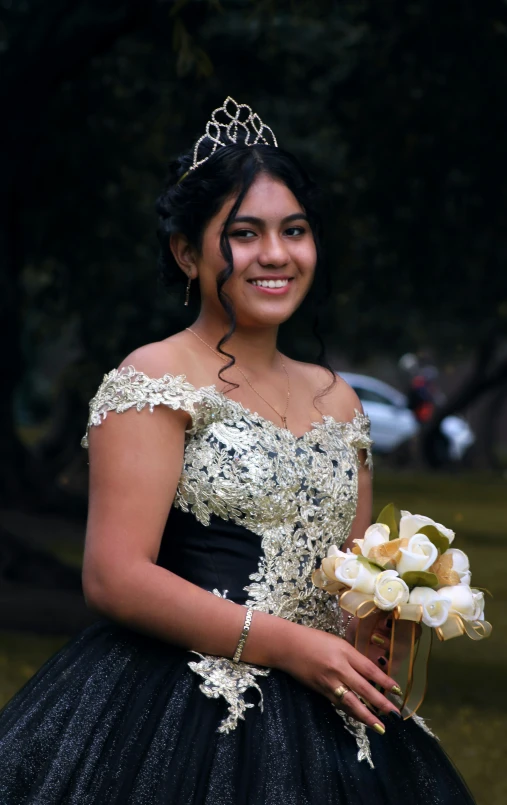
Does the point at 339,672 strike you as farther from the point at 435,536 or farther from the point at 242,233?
the point at 242,233

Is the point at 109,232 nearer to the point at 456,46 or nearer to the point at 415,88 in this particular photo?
the point at 415,88

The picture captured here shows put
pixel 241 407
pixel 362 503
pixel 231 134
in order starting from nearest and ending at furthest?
1. pixel 241 407
2. pixel 231 134
3. pixel 362 503

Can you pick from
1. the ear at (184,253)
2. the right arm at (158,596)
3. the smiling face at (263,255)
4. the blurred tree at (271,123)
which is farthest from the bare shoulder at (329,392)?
the blurred tree at (271,123)

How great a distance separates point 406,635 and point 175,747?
0.56m

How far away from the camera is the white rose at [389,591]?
9.07 feet

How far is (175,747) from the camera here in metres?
2.81

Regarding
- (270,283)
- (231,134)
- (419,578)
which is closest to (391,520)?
(419,578)

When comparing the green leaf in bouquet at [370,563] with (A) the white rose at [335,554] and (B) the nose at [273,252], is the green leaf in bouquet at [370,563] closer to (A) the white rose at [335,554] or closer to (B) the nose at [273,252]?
(A) the white rose at [335,554]

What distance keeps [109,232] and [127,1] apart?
588 centimetres

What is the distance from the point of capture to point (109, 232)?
1511 cm

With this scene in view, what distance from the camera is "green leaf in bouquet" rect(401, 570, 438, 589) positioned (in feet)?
9.20

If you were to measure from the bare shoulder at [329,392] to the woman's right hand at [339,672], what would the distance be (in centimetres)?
79

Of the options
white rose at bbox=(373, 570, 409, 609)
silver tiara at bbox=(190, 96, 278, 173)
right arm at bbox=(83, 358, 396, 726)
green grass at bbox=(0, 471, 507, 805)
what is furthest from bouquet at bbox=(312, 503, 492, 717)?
green grass at bbox=(0, 471, 507, 805)

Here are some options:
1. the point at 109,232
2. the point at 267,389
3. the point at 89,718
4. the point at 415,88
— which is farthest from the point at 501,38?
the point at 89,718
